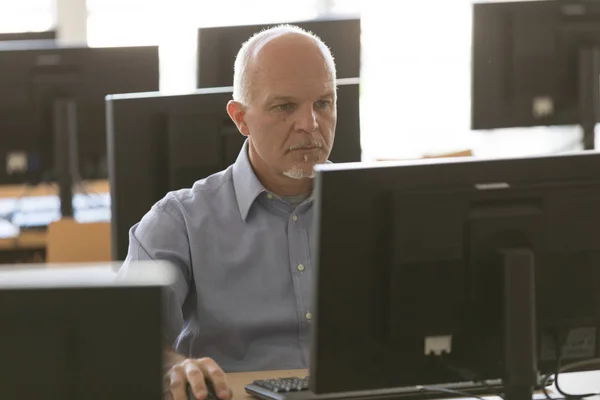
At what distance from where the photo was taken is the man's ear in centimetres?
251

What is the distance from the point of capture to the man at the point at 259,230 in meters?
2.31

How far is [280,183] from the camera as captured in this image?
Answer: 2.43 meters

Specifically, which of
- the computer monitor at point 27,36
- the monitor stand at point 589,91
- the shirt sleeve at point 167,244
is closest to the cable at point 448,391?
the shirt sleeve at point 167,244

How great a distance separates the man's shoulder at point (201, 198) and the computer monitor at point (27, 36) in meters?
2.68

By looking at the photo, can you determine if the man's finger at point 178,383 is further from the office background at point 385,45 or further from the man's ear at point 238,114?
the office background at point 385,45

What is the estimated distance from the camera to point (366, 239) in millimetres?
1608

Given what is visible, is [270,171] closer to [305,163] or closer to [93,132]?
[305,163]

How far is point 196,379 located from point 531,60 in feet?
8.29

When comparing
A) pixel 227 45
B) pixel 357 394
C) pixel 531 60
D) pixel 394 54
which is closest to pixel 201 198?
pixel 357 394

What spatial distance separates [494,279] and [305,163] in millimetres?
779

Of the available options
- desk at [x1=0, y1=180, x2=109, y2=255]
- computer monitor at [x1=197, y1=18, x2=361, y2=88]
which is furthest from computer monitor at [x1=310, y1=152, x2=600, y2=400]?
desk at [x1=0, y1=180, x2=109, y2=255]

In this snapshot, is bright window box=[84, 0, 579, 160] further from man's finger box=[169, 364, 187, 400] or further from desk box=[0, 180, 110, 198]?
man's finger box=[169, 364, 187, 400]

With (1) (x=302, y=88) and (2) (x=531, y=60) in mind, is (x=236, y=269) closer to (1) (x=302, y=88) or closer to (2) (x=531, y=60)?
(1) (x=302, y=88)

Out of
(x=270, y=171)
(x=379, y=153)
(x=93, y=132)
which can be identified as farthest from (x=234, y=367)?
(x=379, y=153)
